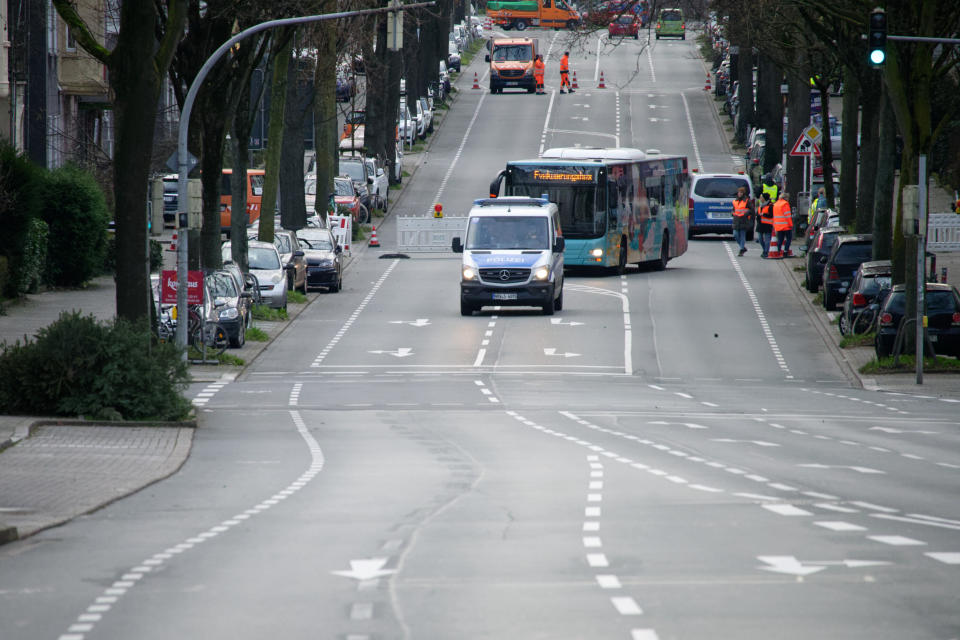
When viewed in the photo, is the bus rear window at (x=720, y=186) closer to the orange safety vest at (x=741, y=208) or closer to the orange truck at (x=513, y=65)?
the orange safety vest at (x=741, y=208)

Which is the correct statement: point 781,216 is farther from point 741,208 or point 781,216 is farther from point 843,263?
point 843,263

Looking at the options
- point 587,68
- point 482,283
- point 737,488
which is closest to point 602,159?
point 482,283

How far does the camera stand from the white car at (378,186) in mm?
61906

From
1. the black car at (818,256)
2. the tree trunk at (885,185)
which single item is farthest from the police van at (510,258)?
the black car at (818,256)

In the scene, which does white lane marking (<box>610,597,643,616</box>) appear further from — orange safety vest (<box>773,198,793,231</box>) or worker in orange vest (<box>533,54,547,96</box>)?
worker in orange vest (<box>533,54,547,96</box>)

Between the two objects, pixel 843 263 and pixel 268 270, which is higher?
pixel 843 263

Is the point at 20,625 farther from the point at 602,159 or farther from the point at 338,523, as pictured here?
the point at 602,159

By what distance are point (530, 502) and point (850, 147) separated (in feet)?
111

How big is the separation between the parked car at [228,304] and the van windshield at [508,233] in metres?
6.48

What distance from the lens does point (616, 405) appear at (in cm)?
2517

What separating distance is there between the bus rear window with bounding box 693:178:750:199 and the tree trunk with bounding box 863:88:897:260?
61.1 ft

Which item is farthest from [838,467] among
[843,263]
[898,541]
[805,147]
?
[805,147]

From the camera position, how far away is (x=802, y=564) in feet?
35.3

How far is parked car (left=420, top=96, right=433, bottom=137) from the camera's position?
84.1 meters
